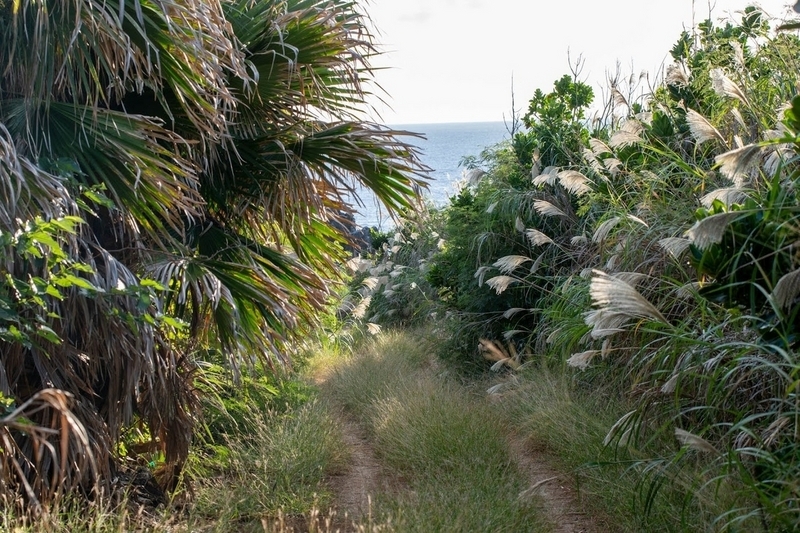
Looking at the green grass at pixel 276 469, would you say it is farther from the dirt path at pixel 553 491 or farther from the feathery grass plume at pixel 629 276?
the feathery grass plume at pixel 629 276

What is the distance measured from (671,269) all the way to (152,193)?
11.9 feet

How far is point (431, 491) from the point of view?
5281mm

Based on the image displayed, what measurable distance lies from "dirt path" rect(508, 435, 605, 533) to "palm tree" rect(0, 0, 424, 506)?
2.06m

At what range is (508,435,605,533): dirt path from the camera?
494 cm

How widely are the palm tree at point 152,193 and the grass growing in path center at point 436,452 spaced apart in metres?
1.44

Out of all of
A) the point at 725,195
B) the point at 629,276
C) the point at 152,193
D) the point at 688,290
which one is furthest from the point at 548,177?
the point at 152,193

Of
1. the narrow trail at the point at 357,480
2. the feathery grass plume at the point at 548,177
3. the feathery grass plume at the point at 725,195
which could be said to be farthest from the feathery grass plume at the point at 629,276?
the feathery grass plume at the point at 548,177

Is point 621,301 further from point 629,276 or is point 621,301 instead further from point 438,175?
point 438,175

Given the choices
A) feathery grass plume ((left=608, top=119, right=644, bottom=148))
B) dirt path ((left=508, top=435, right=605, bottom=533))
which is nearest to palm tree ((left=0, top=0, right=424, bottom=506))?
feathery grass plume ((left=608, top=119, right=644, bottom=148))

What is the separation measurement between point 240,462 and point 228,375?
849 millimetres

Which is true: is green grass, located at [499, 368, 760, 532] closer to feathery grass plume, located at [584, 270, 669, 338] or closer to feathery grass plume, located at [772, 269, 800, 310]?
feathery grass plume, located at [584, 270, 669, 338]

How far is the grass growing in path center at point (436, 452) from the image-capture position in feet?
15.3

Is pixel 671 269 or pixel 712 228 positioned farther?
pixel 671 269

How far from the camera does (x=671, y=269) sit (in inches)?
223
